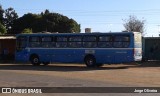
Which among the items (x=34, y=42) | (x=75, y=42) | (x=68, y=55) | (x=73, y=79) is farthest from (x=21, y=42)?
(x=73, y=79)

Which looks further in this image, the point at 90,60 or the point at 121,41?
the point at 90,60

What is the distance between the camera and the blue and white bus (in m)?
30.5

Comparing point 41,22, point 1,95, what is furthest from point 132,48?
point 41,22

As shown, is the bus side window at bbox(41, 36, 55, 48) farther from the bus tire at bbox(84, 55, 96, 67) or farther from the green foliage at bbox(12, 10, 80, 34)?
the green foliage at bbox(12, 10, 80, 34)

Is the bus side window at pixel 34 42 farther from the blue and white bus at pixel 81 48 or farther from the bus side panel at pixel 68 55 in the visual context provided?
the bus side panel at pixel 68 55

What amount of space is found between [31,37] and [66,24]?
51.9 metres

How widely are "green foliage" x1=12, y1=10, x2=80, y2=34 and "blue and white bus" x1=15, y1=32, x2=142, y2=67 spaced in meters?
47.9

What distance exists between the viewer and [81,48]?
32.4 metres

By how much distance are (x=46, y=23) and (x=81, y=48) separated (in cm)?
5214

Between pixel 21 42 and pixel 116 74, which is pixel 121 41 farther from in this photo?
pixel 21 42

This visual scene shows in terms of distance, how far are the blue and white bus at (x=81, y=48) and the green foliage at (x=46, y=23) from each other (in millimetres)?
47853

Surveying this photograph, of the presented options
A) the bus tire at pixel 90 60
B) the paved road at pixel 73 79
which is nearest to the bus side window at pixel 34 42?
the bus tire at pixel 90 60

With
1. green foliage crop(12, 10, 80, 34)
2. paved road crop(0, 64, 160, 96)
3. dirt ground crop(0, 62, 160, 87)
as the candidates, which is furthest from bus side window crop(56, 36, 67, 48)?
green foliage crop(12, 10, 80, 34)

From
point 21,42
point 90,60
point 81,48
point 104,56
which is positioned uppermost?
point 21,42
